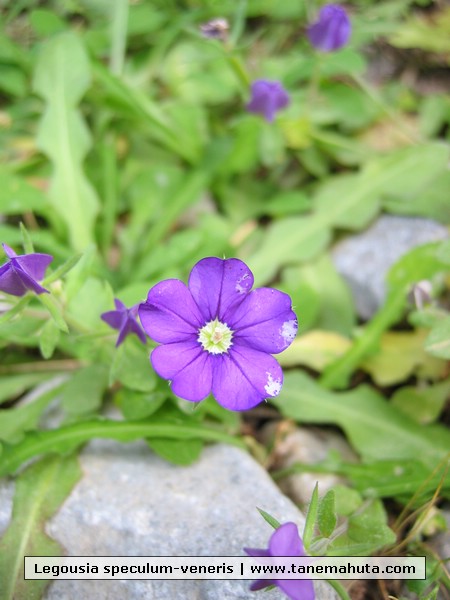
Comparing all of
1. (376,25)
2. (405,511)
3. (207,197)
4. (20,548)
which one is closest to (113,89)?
(207,197)

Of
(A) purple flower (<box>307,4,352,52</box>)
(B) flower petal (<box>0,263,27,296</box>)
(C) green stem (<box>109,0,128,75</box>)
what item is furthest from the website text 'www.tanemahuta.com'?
(C) green stem (<box>109,0,128,75</box>)

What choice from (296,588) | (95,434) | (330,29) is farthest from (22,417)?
(330,29)

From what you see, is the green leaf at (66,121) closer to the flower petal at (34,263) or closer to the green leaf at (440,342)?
the flower petal at (34,263)

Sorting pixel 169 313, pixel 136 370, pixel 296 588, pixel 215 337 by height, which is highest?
pixel 169 313

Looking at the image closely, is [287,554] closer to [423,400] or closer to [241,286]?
[241,286]

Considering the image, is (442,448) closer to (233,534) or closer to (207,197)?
(233,534)
